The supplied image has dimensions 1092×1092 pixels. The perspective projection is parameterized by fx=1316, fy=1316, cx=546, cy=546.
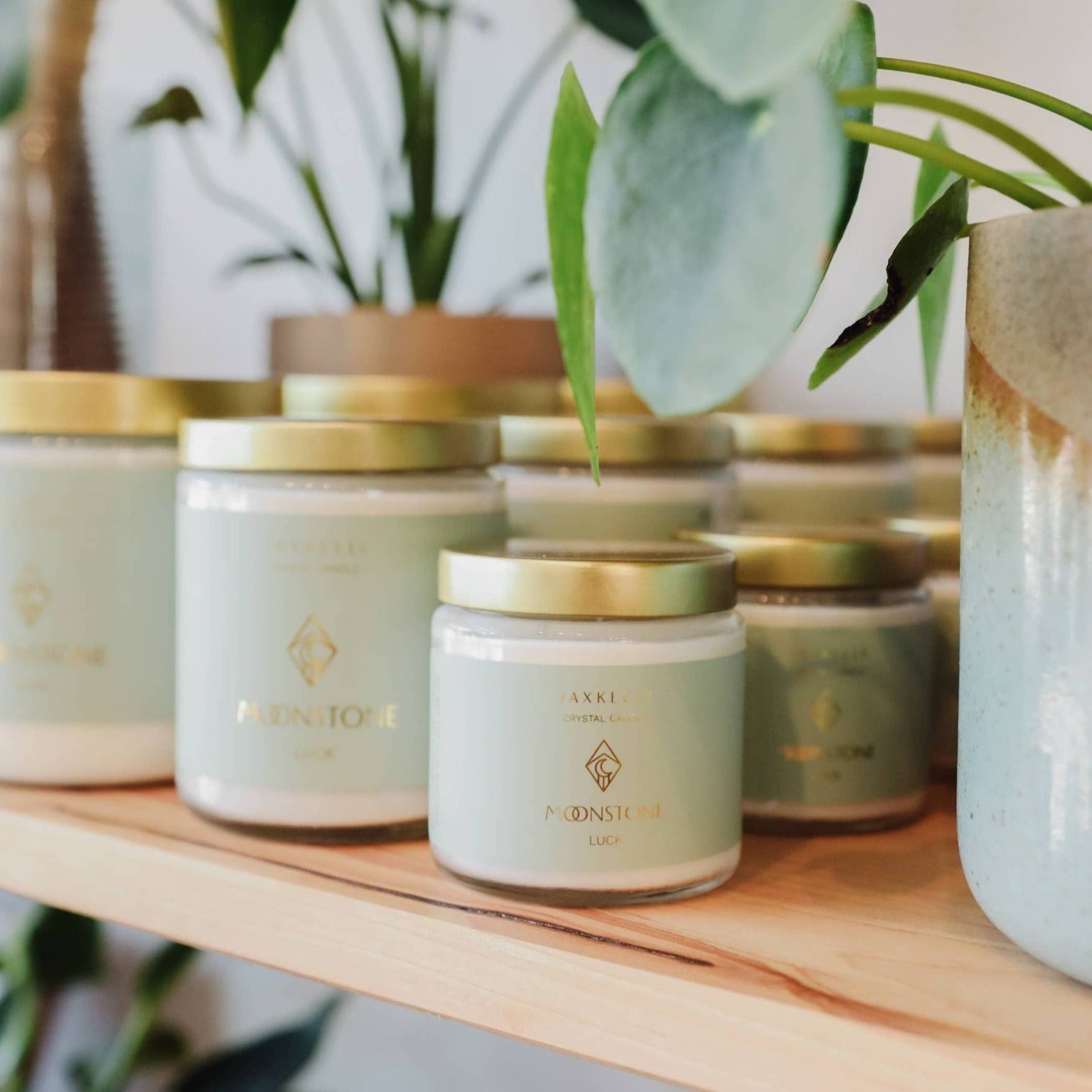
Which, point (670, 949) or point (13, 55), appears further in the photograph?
point (13, 55)

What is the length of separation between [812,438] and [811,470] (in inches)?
0.6

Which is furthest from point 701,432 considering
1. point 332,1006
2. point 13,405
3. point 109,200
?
point 109,200

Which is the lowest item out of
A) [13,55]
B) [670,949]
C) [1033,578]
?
[670,949]

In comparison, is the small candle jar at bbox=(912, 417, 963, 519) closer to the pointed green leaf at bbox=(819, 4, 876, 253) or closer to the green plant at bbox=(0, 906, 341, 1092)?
the pointed green leaf at bbox=(819, 4, 876, 253)

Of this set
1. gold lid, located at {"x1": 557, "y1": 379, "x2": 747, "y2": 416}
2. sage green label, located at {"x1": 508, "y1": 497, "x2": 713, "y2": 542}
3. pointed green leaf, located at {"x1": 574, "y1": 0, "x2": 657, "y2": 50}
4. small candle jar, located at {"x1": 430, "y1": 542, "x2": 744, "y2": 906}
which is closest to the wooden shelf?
small candle jar, located at {"x1": 430, "y1": 542, "x2": 744, "y2": 906}

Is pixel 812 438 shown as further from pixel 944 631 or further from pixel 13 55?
pixel 13 55

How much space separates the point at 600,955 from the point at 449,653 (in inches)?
3.7

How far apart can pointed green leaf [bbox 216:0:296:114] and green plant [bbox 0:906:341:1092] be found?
50cm

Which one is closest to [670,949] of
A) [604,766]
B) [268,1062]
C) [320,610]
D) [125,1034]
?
[604,766]

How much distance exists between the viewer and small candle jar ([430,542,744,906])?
1.17 feet

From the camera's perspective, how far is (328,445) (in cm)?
41

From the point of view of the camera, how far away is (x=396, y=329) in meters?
0.63

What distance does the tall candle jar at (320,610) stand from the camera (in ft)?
1.35

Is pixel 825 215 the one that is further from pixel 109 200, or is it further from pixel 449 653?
pixel 109 200
